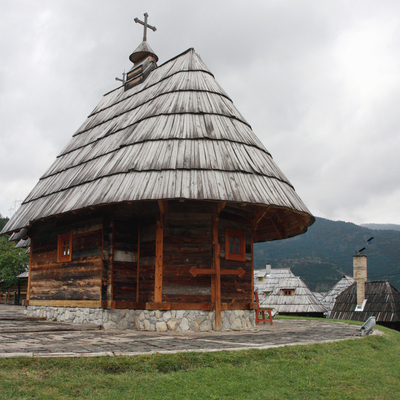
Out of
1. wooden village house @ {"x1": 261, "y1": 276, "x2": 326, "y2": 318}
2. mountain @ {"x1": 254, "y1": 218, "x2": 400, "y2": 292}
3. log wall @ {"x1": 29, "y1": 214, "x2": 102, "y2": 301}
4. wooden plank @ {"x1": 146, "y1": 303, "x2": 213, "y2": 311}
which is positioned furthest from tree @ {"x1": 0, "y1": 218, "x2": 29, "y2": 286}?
mountain @ {"x1": 254, "y1": 218, "x2": 400, "y2": 292}

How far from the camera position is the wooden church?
31.5ft

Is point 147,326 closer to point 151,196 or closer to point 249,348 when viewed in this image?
point 151,196

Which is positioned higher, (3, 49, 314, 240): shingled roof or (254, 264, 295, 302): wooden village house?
(3, 49, 314, 240): shingled roof

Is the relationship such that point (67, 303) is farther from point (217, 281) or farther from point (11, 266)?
point (11, 266)

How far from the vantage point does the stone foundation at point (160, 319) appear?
31.7 feet

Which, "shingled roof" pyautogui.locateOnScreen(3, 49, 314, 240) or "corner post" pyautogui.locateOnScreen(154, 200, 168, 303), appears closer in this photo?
"shingled roof" pyautogui.locateOnScreen(3, 49, 314, 240)

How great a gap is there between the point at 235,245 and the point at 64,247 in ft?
15.8

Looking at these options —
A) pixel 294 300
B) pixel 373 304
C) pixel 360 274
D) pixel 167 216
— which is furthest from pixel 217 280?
pixel 294 300

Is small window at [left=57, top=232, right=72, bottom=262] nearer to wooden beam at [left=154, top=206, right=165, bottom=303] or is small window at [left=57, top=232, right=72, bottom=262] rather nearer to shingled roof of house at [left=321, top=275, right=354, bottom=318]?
wooden beam at [left=154, top=206, right=165, bottom=303]

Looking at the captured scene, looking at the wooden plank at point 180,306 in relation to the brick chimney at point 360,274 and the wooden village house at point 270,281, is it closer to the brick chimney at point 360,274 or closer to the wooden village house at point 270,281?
the brick chimney at point 360,274

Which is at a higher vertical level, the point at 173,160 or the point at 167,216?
the point at 173,160

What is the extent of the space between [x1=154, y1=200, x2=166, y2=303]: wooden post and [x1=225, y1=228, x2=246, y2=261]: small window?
1624mm

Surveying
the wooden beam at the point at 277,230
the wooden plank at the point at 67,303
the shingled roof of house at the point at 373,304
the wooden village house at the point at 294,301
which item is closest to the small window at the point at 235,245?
the wooden beam at the point at 277,230

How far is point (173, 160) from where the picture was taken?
32.1ft
